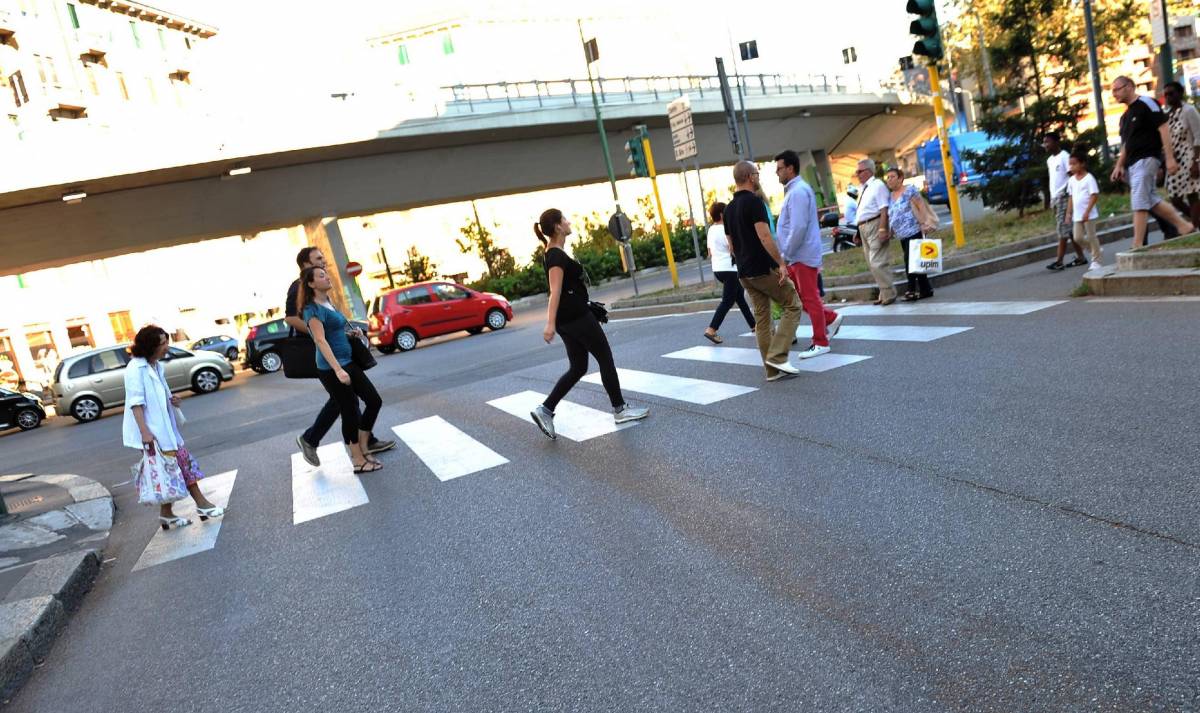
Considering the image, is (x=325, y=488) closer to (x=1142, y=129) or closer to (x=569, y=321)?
(x=569, y=321)

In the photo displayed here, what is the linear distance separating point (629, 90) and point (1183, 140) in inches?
1170

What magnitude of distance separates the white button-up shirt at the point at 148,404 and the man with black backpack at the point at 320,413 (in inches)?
43.5

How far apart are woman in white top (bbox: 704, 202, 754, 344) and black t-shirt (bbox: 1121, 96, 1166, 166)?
14.8ft

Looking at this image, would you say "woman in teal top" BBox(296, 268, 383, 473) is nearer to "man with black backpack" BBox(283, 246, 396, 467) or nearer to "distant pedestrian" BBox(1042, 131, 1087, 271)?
"man with black backpack" BBox(283, 246, 396, 467)

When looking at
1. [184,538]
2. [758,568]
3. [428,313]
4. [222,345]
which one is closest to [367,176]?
[428,313]

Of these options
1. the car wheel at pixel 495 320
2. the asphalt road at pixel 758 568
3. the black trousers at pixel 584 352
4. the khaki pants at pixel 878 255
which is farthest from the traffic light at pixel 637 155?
the black trousers at pixel 584 352

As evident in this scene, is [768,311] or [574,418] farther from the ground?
[768,311]

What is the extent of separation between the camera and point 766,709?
2771mm

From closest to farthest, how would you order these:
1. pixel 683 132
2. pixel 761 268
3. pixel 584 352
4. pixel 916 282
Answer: pixel 584 352
pixel 761 268
pixel 916 282
pixel 683 132

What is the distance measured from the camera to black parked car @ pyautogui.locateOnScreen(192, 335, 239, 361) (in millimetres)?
37906

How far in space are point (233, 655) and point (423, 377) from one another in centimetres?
1125

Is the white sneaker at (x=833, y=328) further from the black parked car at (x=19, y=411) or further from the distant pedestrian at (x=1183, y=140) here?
the black parked car at (x=19, y=411)

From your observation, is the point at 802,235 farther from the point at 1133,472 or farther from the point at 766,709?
the point at 766,709

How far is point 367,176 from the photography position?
3197 cm
